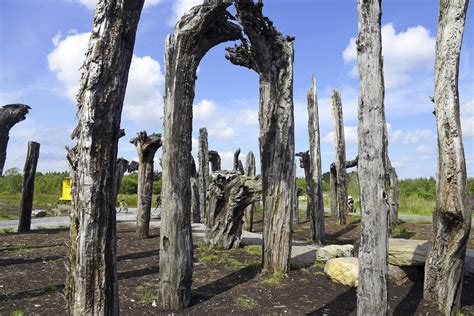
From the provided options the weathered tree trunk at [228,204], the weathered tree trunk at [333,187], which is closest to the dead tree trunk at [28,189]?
the weathered tree trunk at [228,204]

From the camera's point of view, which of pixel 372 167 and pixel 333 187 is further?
pixel 333 187

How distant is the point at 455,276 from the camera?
18.3 feet

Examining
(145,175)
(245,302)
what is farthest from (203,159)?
(245,302)

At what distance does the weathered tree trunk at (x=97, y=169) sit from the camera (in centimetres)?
320

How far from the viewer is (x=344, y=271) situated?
262 inches

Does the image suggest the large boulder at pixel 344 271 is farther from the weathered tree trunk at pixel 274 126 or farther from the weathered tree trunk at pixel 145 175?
the weathered tree trunk at pixel 145 175

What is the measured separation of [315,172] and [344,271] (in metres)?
5.52

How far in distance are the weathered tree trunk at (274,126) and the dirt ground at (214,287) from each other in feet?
2.44

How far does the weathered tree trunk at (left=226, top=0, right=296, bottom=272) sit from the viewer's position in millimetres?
7176

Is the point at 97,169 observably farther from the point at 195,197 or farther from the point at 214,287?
the point at 195,197

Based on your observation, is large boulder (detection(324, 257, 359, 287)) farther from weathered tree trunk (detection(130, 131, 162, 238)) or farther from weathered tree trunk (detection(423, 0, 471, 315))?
weathered tree trunk (detection(130, 131, 162, 238))

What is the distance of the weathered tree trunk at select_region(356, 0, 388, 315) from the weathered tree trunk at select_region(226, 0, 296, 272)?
268cm

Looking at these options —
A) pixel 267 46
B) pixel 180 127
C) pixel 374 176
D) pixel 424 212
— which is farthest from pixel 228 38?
pixel 424 212

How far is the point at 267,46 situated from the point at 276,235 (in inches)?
150
